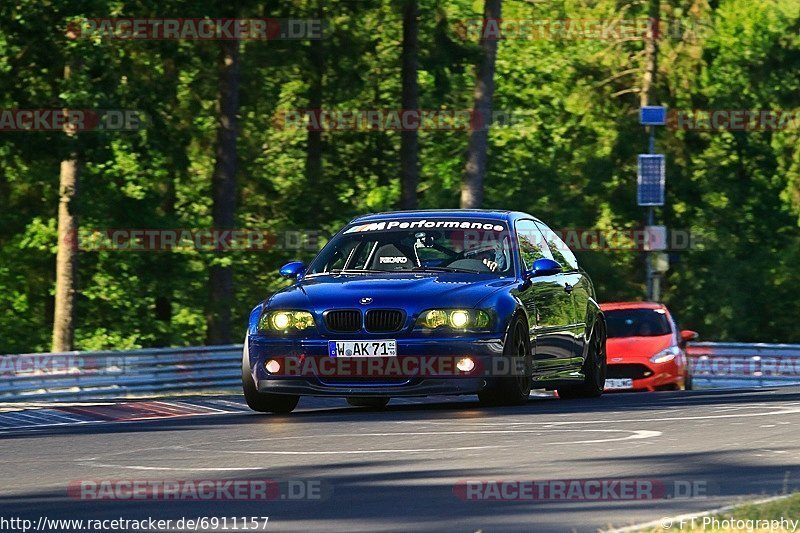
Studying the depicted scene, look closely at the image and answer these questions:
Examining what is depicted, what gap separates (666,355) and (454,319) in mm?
10256

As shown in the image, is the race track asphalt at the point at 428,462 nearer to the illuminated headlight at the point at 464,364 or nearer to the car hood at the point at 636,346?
the illuminated headlight at the point at 464,364

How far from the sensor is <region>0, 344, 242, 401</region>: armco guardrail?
21.7 m

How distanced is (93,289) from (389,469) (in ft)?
122

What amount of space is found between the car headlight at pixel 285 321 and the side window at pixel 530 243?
229 cm

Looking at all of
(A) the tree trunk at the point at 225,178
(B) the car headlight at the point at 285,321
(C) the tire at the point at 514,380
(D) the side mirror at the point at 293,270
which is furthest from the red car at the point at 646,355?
(A) the tree trunk at the point at 225,178

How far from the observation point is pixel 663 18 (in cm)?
5725

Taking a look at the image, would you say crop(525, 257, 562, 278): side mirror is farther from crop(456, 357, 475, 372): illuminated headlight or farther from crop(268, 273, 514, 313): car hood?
crop(456, 357, 475, 372): illuminated headlight

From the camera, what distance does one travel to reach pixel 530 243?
16922mm

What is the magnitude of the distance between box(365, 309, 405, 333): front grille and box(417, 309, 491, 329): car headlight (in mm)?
189

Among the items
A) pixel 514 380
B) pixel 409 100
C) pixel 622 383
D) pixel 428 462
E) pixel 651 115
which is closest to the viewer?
pixel 428 462

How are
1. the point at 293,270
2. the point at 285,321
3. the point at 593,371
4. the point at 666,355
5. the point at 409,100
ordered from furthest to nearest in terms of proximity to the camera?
the point at 409,100 < the point at 666,355 < the point at 593,371 < the point at 293,270 < the point at 285,321

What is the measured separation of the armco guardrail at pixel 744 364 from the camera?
40719 millimetres

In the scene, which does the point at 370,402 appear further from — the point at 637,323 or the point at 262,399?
the point at 637,323

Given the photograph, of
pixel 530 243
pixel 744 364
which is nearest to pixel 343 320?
pixel 530 243
